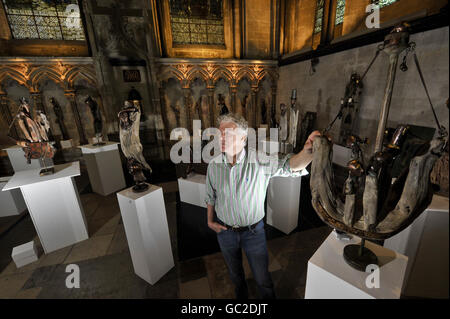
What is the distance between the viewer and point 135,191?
2.26 metres

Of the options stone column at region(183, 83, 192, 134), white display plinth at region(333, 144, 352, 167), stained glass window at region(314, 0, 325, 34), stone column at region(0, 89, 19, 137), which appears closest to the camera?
white display plinth at region(333, 144, 352, 167)

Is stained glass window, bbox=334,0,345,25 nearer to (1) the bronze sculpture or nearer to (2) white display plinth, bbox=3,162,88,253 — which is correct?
(1) the bronze sculpture

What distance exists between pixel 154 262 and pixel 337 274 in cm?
198

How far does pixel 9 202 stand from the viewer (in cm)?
375

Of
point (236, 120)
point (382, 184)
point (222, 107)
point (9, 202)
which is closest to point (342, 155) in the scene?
point (222, 107)

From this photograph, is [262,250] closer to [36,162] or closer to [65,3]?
[36,162]

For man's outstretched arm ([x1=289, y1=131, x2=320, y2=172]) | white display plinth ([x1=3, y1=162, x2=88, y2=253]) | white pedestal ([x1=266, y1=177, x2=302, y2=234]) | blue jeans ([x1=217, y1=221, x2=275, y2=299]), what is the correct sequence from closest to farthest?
man's outstretched arm ([x1=289, y1=131, x2=320, y2=172]), blue jeans ([x1=217, y1=221, x2=275, y2=299]), white display plinth ([x1=3, y1=162, x2=88, y2=253]), white pedestal ([x1=266, y1=177, x2=302, y2=234])

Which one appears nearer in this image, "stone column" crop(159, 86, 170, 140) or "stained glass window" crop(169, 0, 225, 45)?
"stained glass window" crop(169, 0, 225, 45)

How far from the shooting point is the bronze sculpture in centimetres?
79

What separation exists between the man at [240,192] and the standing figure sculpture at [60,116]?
299 inches

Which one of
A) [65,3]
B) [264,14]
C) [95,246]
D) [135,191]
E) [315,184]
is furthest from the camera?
[264,14]

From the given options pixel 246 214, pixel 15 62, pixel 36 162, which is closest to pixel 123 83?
pixel 15 62

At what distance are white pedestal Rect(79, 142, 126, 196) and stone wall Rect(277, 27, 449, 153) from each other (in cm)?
529

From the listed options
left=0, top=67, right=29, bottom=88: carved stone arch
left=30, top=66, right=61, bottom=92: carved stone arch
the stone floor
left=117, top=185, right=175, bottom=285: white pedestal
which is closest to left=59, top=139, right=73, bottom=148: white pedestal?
left=30, top=66, right=61, bottom=92: carved stone arch
